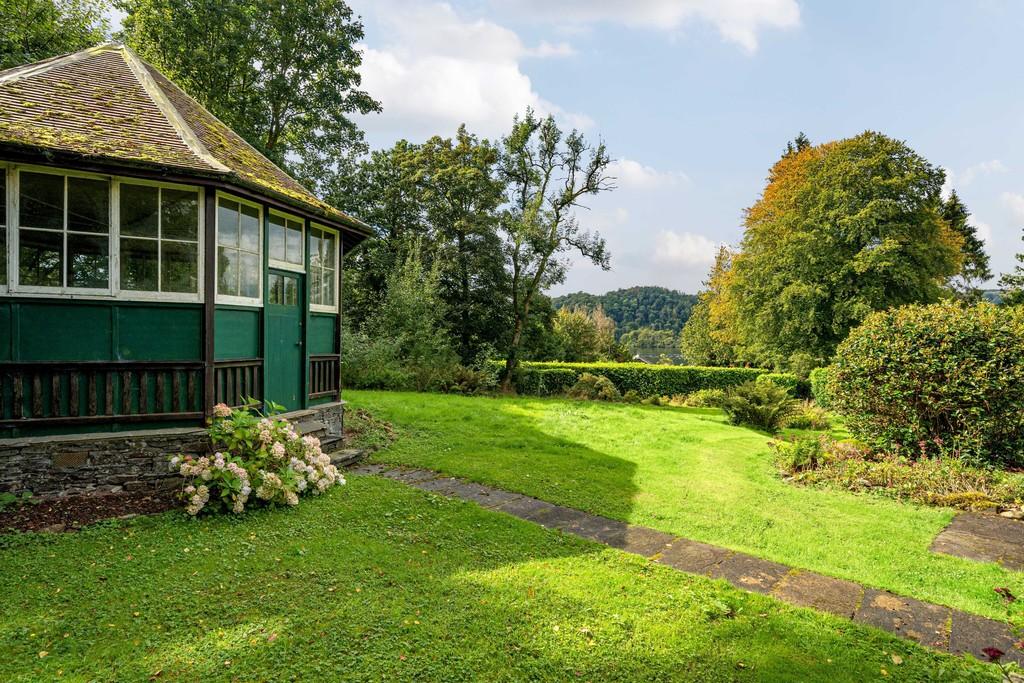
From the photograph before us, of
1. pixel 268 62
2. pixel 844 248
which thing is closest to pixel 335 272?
pixel 268 62

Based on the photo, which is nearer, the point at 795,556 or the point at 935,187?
the point at 795,556

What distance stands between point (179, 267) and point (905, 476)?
9184 mm

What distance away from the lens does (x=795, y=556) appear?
4.52 metres

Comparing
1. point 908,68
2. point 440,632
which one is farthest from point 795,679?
point 908,68

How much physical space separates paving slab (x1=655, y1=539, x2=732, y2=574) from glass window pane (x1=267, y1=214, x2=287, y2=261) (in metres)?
6.21

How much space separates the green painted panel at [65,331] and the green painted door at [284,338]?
1827 mm

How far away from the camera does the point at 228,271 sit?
21.6ft

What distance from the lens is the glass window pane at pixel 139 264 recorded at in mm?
5855

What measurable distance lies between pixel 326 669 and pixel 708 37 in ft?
30.3

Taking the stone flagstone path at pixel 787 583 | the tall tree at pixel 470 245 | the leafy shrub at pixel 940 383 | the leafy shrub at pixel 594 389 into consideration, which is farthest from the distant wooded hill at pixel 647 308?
the stone flagstone path at pixel 787 583

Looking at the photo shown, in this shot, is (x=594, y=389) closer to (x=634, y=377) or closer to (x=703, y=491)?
(x=634, y=377)

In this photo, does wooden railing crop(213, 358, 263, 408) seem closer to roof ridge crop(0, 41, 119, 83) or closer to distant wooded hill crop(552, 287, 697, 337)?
roof ridge crop(0, 41, 119, 83)

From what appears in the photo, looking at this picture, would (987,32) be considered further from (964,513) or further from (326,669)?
(326,669)

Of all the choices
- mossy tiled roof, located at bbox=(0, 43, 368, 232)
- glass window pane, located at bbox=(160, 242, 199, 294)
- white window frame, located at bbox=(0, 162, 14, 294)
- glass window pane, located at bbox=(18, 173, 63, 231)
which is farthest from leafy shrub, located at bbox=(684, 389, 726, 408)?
white window frame, located at bbox=(0, 162, 14, 294)
